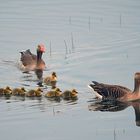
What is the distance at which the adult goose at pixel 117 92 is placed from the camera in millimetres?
21922

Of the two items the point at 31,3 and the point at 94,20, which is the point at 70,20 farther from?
the point at 31,3

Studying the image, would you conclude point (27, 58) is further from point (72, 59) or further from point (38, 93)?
point (38, 93)

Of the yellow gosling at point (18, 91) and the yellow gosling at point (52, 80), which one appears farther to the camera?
the yellow gosling at point (52, 80)

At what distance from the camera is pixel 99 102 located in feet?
71.7

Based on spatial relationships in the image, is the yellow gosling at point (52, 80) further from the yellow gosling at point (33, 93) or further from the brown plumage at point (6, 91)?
the brown plumage at point (6, 91)

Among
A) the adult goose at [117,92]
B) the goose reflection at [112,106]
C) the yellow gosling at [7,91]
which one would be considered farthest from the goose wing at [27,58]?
the goose reflection at [112,106]

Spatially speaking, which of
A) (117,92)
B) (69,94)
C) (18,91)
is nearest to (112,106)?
(117,92)

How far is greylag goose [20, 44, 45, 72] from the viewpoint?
87.0ft

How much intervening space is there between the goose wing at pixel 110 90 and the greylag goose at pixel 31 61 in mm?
4611

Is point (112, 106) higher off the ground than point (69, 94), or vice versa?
point (69, 94)

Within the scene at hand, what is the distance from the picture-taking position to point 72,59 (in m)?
26.4

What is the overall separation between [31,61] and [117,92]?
5.94 metres

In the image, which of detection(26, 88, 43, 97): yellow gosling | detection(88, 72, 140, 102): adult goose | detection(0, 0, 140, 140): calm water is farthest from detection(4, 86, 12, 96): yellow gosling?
detection(88, 72, 140, 102): adult goose

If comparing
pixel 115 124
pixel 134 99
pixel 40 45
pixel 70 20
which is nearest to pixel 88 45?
pixel 40 45
